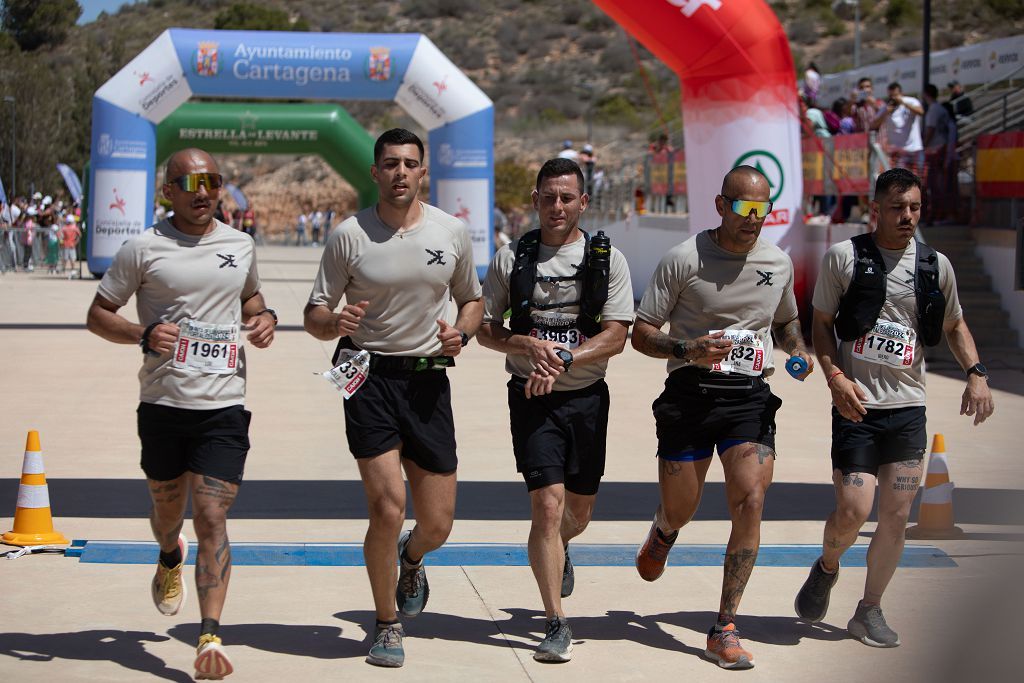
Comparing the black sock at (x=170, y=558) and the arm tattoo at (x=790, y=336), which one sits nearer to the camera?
the black sock at (x=170, y=558)

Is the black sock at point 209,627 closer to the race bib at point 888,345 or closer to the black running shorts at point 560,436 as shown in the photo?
the black running shorts at point 560,436

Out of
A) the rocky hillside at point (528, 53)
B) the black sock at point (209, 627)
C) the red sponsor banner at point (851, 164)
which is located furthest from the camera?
the rocky hillside at point (528, 53)

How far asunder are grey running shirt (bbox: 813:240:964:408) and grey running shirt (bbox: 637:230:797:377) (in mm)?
196

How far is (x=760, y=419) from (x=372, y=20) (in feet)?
304

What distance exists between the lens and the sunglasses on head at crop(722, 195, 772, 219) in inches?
214

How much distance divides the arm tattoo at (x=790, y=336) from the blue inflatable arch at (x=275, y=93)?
2080 centimetres

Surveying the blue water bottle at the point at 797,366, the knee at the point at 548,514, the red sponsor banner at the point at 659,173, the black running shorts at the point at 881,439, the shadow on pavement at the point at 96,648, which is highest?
the red sponsor banner at the point at 659,173

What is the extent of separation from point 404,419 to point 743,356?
52.5 inches

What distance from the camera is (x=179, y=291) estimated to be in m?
5.14

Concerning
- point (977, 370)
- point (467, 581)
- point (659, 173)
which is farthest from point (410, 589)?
point (659, 173)

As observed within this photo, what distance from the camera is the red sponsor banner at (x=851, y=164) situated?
18.1 m

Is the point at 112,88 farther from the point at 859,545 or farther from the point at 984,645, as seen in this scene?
the point at 984,645

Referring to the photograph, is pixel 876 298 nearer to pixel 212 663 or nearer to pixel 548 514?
pixel 548 514

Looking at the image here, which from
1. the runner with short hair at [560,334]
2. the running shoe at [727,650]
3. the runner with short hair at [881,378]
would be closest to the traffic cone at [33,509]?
the runner with short hair at [560,334]
